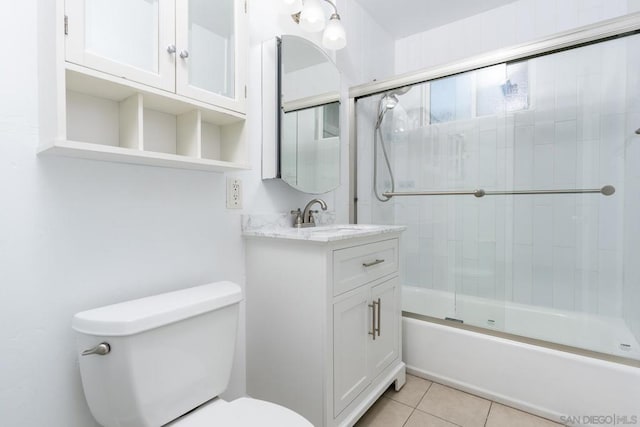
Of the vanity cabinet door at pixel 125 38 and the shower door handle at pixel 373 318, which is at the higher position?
the vanity cabinet door at pixel 125 38

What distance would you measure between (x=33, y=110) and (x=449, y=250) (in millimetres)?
2207

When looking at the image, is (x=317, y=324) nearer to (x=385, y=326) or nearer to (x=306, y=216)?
(x=385, y=326)

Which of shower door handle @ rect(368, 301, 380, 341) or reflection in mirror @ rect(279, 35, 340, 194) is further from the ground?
reflection in mirror @ rect(279, 35, 340, 194)

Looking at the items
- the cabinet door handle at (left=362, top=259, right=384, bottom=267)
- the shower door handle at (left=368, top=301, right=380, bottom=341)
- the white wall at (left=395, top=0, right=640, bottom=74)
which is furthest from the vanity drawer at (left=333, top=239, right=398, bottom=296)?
the white wall at (left=395, top=0, right=640, bottom=74)

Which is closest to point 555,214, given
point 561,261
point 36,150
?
point 561,261

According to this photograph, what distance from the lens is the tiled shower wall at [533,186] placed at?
5.30 ft

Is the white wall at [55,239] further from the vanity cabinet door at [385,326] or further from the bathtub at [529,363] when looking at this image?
the bathtub at [529,363]

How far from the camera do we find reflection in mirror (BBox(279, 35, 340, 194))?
1520 millimetres

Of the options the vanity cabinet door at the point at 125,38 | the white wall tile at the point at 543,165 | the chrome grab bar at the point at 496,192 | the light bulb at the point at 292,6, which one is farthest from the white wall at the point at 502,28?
the vanity cabinet door at the point at 125,38

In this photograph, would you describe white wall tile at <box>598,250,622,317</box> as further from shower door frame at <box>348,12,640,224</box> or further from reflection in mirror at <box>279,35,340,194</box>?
reflection in mirror at <box>279,35,340,194</box>

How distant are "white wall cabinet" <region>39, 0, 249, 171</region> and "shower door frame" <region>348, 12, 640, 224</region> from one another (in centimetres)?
112

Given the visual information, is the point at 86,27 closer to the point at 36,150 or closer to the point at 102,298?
the point at 36,150

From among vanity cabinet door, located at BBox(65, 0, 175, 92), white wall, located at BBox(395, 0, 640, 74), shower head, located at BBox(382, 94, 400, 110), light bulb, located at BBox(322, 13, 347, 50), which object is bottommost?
vanity cabinet door, located at BBox(65, 0, 175, 92)

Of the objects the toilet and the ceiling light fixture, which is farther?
the ceiling light fixture
